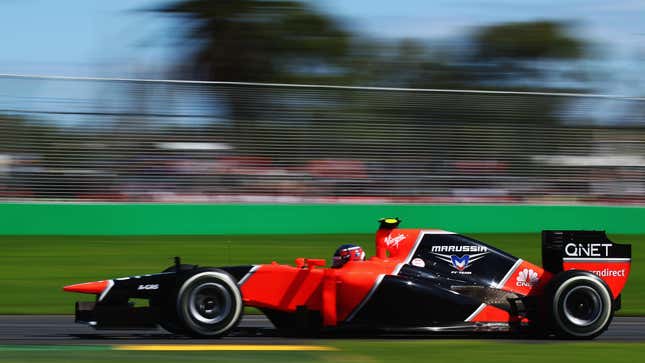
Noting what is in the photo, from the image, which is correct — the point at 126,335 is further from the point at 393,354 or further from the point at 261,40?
the point at 261,40

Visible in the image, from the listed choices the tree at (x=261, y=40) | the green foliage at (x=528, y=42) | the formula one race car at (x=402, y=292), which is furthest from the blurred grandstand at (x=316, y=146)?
the green foliage at (x=528, y=42)

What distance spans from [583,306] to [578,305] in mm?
50

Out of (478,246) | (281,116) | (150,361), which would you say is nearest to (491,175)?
(281,116)

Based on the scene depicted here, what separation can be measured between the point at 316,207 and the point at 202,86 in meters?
2.72

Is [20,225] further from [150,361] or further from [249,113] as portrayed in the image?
[150,361]

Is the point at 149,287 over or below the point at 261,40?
below

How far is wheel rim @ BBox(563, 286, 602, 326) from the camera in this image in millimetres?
8953

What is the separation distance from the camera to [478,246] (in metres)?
9.22

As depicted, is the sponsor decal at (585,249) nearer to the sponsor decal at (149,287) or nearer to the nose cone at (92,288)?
the sponsor decal at (149,287)

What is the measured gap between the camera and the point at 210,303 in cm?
848

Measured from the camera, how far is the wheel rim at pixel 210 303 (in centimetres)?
841

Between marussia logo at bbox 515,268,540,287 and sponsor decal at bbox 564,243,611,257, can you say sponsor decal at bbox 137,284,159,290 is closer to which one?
marussia logo at bbox 515,268,540,287

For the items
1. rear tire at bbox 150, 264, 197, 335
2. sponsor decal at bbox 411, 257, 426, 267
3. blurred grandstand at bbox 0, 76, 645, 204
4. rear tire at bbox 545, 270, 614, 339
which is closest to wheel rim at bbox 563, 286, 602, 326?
rear tire at bbox 545, 270, 614, 339

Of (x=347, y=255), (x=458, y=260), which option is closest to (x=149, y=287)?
(x=347, y=255)
